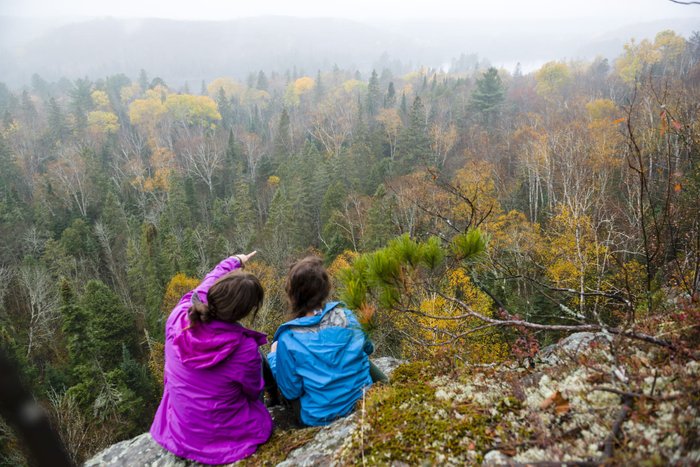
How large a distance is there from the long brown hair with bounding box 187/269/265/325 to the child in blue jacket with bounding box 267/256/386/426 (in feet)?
1.20

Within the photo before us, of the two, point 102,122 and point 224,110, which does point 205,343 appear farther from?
point 224,110

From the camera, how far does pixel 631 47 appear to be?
166ft

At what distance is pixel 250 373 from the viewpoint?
2539 millimetres

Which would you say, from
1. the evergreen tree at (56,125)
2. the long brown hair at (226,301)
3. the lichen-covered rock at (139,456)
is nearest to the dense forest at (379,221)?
the evergreen tree at (56,125)

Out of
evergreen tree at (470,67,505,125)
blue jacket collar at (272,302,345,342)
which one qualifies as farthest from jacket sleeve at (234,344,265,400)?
evergreen tree at (470,67,505,125)

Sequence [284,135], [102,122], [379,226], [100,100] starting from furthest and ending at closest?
[100,100] → [102,122] → [284,135] → [379,226]

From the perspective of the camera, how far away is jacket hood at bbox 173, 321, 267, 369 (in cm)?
235

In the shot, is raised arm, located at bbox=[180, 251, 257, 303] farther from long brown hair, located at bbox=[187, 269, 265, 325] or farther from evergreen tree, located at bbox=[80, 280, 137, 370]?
evergreen tree, located at bbox=[80, 280, 137, 370]

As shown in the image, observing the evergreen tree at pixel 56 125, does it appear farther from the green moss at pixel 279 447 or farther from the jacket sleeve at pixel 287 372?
the green moss at pixel 279 447

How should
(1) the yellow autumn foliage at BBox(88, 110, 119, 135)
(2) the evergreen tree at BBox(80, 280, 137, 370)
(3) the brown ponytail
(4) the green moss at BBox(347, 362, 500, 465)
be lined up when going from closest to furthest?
(4) the green moss at BBox(347, 362, 500, 465) < (3) the brown ponytail < (2) the evergreen tree at BBox(80, 280, 137, 370) < (1) the yellow autumn foliage at BBox(88, 110, 119, 135)

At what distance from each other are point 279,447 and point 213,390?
59 centimetres

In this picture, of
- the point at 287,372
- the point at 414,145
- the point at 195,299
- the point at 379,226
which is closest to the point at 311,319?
the point at 287,372

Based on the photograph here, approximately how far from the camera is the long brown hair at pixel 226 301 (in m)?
2.30

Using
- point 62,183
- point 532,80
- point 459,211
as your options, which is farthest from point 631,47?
point 62,183
